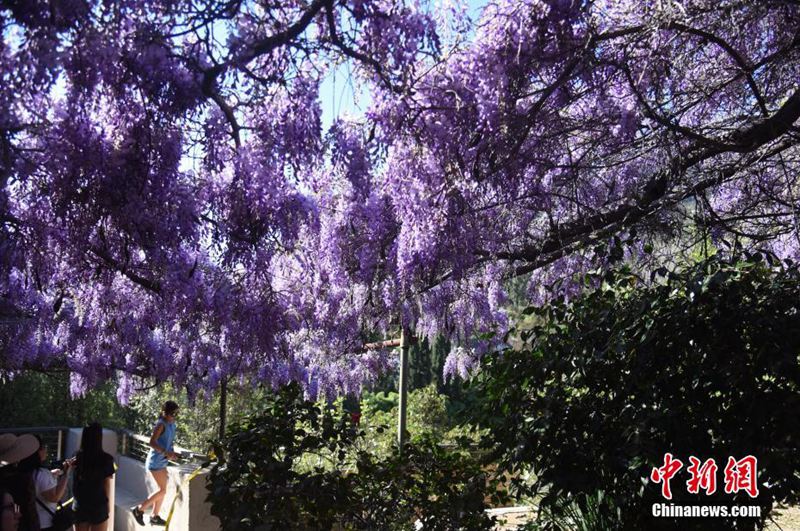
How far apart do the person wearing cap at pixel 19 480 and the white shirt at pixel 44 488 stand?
0.94ft

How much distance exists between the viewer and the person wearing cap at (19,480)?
4.17 metres

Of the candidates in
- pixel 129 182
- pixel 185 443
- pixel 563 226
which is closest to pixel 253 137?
pixel 129 182

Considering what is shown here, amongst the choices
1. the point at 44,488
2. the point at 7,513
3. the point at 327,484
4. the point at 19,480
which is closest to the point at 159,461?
the point at 44,488

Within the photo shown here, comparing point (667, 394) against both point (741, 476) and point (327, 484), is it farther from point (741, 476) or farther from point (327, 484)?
point (327, 484)

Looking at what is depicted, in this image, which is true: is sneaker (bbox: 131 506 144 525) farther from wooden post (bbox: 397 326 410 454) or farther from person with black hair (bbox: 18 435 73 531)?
wooden post (bbox: 397 326 410 454)

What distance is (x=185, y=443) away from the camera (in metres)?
14.5

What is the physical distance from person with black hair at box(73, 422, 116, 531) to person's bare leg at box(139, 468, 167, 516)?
1.24 meters

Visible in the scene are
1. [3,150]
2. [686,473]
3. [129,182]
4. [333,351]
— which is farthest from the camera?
[333,351]

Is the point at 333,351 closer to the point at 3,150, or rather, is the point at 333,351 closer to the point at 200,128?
the point at 200,128

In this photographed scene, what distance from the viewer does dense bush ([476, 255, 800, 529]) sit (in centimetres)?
303

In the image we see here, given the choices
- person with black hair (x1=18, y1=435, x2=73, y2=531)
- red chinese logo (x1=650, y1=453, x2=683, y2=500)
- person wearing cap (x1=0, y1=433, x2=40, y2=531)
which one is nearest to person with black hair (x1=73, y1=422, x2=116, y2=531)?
person with black hair (x1=18, y1=435, x2=73, y2=531)

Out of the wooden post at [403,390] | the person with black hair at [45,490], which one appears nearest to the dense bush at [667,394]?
the person with black hair at [45,490]

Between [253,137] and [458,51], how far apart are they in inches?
52.9

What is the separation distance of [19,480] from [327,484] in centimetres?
184
